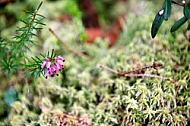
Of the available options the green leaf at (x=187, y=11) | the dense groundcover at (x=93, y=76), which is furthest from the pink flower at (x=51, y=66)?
the green leaf at (x=187, y=11)

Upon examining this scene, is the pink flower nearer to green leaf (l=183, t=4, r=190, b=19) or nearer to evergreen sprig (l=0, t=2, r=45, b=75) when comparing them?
evergreen sprig (l=0, t=2, r=45, b=75)

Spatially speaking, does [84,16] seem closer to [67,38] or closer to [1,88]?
[67,38]

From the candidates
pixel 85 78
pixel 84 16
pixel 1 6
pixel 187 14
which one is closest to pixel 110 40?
pixel 84 16

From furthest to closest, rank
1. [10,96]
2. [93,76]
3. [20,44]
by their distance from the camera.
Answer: [93,76]
[10,96]
[20,44]

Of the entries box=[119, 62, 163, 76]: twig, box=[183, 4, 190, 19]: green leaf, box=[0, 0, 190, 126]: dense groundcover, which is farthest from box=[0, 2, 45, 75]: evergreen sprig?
box=[183, 4, 190, 19]: green leaf

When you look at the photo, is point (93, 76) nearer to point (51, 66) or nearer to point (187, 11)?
point (51, 66)

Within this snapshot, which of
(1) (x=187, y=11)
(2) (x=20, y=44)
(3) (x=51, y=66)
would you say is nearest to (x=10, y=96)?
(2) (x=20, y=44)

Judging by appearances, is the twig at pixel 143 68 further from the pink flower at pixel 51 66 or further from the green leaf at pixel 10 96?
the green leaf at pixel 10 96
